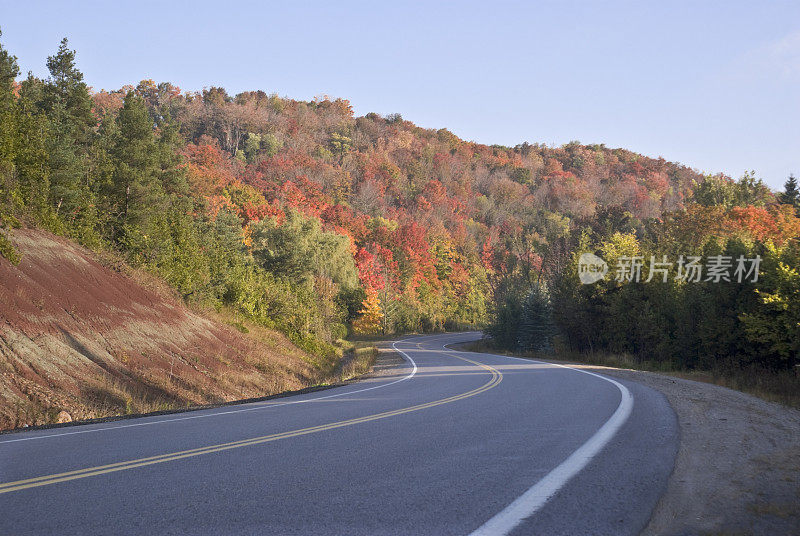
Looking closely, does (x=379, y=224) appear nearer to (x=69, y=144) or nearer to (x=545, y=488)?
(x=69, y=144)

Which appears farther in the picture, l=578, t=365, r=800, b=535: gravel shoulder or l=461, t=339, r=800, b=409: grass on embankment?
l=461, t=339, r=800, b=409: grass on embankment

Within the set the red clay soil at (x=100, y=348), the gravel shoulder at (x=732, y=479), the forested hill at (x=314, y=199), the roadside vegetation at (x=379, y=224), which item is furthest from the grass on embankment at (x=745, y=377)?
the forested hill at (x=314, y=199)

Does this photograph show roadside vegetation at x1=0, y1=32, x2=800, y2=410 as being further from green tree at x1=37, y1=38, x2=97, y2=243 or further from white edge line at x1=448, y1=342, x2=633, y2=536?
white edge line at x1=448, y1=342, x2=633, y2=536

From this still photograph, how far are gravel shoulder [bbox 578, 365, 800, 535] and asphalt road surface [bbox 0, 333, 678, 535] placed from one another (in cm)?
22

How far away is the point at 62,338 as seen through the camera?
16562 mm

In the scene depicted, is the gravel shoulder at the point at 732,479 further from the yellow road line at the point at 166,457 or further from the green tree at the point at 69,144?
the green tree at the point at 69,144

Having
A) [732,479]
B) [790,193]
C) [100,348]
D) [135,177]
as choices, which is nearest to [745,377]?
[732,479]

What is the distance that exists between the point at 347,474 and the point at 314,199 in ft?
275

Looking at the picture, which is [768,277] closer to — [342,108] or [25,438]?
[25,438]

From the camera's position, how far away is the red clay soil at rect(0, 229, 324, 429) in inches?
548

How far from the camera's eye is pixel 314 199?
8756cm

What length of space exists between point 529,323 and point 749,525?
44648mm

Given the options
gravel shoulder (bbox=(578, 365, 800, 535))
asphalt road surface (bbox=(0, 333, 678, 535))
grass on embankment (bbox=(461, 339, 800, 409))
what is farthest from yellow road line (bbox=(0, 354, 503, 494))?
grass on embankment (bbox=(461, 339, 800, 409))

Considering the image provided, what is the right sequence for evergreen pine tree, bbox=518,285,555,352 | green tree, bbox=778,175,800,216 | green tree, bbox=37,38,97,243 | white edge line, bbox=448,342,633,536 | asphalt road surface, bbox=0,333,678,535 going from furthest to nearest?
green tree, bbox=778,175,800,216, evergreen pine tree, bbox=518,285,555,352, green tree, bbox=37,38,97,243, asphalt road surface, bbox=0,333,678,535, white edge line, bbox=448,342,633,536
